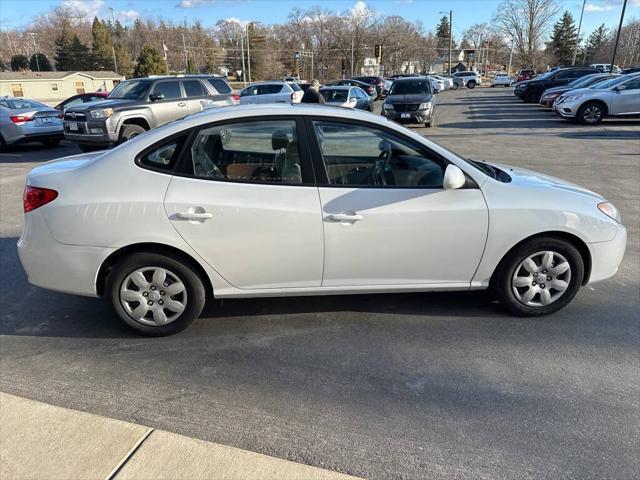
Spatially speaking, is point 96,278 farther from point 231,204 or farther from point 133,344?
point 231,204

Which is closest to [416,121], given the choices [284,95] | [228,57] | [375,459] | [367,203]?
[284,95]

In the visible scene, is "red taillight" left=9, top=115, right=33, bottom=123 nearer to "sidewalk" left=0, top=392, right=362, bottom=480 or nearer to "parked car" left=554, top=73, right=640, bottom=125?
"sidewalk" left=0, top=392, right=362, bottom=480

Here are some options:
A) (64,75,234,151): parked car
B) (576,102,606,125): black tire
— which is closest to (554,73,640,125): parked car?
(576,102,606,125): black tire

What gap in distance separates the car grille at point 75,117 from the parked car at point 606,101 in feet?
53.0

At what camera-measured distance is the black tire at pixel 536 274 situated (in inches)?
140

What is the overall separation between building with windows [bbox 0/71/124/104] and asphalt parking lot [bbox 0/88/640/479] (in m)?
69.7

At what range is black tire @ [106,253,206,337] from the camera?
3.33 m

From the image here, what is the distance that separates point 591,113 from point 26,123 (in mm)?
18547

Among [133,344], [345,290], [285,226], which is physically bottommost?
[133,344]

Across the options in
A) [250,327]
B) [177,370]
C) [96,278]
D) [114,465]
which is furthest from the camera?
[250,327]

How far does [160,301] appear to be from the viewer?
3.44 m

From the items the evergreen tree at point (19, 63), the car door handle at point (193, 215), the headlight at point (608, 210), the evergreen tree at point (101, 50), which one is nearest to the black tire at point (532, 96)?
the headlight at point (608, 210)

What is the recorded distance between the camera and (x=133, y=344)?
3.46m

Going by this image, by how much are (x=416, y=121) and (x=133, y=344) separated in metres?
15.7
